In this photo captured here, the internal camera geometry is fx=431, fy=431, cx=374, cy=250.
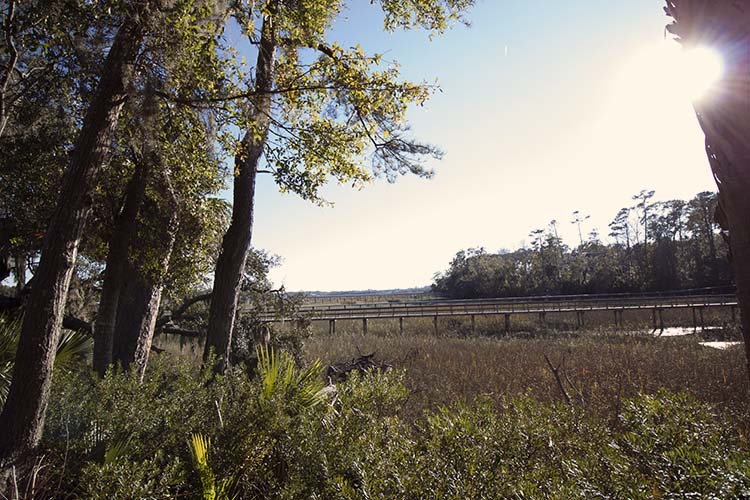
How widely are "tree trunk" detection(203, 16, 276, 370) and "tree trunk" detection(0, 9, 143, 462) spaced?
202 cm

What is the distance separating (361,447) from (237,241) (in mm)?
4460


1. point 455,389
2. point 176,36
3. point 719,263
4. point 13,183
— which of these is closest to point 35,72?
point 13,183

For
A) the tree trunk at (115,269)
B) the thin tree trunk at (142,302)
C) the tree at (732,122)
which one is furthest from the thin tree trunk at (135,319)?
the tree at (732,122)

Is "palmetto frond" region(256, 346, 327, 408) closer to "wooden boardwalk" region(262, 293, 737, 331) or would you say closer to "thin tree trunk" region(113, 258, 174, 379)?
"thin tree trunk" region(113, 258, 174, 379)

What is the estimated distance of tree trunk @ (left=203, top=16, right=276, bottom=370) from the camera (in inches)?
243

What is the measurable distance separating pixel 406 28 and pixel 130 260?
18.0 feet

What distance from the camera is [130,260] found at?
6297mm

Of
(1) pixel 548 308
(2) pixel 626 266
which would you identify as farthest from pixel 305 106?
(2) pixel 626 266

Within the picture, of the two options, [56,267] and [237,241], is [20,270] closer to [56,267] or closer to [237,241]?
[237,241]

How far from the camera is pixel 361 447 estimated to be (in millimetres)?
2637

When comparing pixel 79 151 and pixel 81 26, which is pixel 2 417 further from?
pixel 81 26

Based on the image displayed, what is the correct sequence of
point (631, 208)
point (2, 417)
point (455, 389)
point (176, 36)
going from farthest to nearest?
point (631, 208)
point (455, 389)
point (176, 36)
point (2, 417)

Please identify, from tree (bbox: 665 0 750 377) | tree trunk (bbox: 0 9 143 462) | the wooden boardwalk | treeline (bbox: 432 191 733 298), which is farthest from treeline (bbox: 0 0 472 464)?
treeline (bbox: 432 191 733 298)

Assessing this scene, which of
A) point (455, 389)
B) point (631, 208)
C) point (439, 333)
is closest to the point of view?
point (455, 389)
